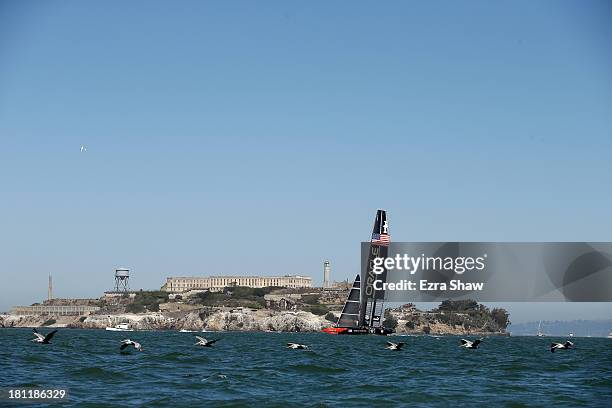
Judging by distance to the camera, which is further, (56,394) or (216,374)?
(216,374)

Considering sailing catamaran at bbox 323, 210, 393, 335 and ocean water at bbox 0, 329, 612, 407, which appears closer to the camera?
ocean water at bbox 0, 329, 612, 407

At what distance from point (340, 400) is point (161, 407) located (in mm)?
6675

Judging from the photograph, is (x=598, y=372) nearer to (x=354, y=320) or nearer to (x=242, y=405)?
(x=242, y=405)

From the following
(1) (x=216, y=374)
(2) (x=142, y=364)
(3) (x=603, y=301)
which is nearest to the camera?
(1) (x=216, y=374)

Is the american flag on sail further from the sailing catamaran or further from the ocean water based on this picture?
the ocean water

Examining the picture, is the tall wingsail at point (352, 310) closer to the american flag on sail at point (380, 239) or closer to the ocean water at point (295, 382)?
the american flag on sail at point (380, 239)

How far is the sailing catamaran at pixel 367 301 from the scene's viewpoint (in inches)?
5714

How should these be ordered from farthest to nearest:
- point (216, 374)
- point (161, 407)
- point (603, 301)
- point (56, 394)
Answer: point (603, 301) < point (216, 374) < point (56, 394) < point (161, 407)

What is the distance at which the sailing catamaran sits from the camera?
14512cm

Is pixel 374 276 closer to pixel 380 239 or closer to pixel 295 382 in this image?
pixel 380 239

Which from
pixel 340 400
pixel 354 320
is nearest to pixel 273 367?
pixel 340 400

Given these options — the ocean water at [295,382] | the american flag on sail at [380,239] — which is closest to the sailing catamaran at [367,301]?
the american flag on sail at [380,239]

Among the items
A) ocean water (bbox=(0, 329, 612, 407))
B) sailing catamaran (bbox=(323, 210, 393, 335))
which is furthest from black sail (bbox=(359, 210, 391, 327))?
ocean water (bbox=(0, 329, 612, 407))

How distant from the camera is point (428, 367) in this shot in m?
48.5
